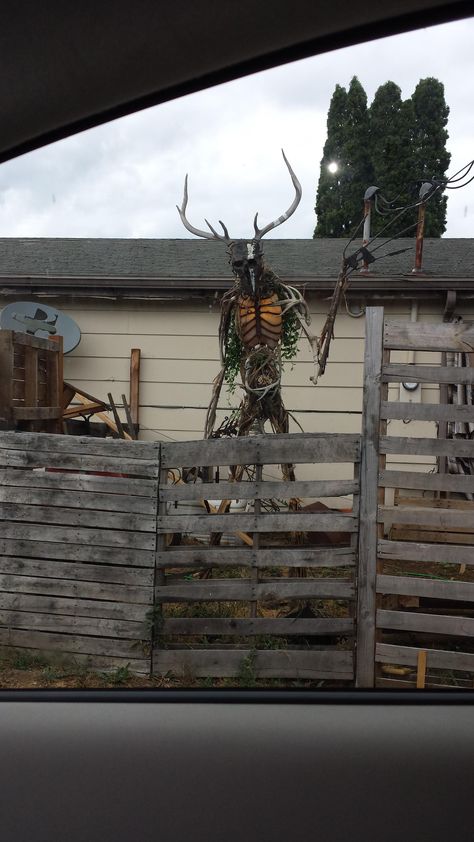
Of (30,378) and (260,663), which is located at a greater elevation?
(30,378)

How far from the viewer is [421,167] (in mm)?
3910

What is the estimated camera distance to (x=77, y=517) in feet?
12.7

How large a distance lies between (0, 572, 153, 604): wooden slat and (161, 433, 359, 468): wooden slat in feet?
2.38

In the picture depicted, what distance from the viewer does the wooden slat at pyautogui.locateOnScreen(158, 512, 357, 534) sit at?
3.60m

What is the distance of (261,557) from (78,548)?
40.9 inches

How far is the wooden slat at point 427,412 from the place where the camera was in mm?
3438

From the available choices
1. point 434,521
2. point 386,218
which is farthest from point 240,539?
point 386,218

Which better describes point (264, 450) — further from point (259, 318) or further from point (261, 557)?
point (259, 318)

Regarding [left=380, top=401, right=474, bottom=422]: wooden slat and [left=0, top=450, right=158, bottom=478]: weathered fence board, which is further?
[left=0, top=450, right=158, bottom=478]: weathered fence board

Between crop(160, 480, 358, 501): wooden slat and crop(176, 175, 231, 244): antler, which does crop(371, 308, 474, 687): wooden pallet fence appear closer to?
crop(160, 480, 358, 501): wooden slat

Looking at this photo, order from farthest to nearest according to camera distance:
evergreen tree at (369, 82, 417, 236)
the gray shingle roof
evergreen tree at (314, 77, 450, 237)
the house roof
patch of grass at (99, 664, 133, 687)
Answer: the gray shingle roof, the house roof, evergreen tree at (369, 82, 417, 236), patch of grass at (99, 664, 133, 687), evergreen tree at (314, 77, 450, 237)

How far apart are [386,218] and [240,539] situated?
313 cm

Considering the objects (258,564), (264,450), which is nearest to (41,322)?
(264,450)

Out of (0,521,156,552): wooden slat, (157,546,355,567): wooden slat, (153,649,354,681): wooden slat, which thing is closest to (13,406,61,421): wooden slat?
(0,521,156,552): wooden slat
